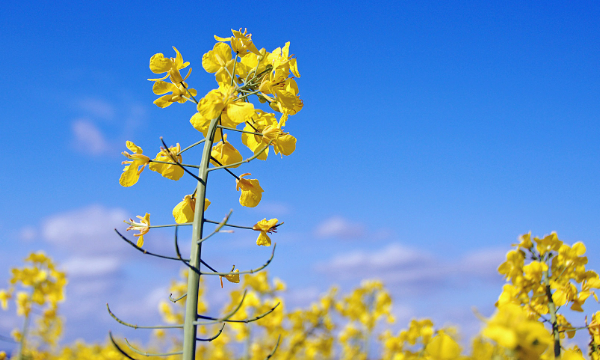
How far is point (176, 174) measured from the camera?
1.86 m

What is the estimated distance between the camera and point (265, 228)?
5.88 ft

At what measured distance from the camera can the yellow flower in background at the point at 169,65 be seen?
1.81 m

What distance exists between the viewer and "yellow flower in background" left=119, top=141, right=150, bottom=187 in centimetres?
173

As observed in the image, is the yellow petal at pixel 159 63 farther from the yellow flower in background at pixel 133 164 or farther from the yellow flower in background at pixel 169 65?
the yellow flower in background at pixel 133 164

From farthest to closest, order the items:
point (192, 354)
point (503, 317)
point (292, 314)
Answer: point (292, 314)
point (192, 354)
point (503, 317)

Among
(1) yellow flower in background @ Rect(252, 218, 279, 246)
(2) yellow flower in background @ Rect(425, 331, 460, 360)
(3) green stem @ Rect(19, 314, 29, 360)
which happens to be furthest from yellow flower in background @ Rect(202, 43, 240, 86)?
(3) green stem @ Rect(19, 314, 29, 360)

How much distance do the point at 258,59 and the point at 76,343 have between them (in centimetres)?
1665

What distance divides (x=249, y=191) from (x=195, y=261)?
0.45 m

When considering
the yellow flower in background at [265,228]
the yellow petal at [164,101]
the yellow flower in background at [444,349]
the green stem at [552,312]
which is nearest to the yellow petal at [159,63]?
the yellow petal at [164,101]

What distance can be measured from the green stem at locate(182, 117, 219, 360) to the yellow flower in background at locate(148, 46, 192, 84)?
1.21 ft

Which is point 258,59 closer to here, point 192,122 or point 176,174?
point 192,122

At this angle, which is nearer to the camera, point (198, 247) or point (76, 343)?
point (198, 247)

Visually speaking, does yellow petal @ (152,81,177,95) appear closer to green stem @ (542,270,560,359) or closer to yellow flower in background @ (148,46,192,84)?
yellow flower in background @ (148,46,192,84)

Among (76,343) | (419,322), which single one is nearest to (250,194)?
(419,322)
